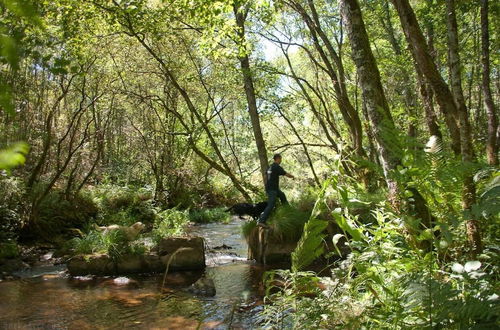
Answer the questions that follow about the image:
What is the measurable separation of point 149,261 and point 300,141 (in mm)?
8130

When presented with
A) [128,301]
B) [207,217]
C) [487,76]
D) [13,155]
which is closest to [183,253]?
[128,301]

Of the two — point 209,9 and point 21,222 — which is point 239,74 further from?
point 21,222

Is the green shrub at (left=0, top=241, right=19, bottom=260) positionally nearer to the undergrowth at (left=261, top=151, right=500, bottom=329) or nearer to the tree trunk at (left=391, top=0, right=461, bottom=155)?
the undergrowth at (left=261, top=151, right=500, bottom=329)

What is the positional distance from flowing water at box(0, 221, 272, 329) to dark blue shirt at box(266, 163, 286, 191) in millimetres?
2131

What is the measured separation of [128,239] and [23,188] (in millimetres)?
4024

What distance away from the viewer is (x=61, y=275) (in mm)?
9508

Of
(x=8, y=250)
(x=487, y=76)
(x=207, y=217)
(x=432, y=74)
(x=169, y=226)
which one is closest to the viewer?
(x=432, y=74)

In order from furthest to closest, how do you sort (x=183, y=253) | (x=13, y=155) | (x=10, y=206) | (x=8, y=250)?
(x=10, y=206)
(x=8, y=250)
(x=183, y=253)
(x=13, y=155)

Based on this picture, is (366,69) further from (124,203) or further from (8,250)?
(124,203)

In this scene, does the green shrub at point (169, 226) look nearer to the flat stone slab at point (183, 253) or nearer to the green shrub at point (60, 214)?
the flat stone slab at point (183, 253)

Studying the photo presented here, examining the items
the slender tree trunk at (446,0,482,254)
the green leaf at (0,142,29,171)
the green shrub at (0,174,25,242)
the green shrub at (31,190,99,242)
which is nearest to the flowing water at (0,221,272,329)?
the green shrub at (0,174,25,242)

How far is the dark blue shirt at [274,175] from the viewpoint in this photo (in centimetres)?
988

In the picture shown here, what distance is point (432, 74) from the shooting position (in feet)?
13.4

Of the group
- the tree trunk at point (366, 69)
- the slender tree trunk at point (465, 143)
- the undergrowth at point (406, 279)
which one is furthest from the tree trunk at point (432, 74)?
the undergrowth at point (406, 279)
